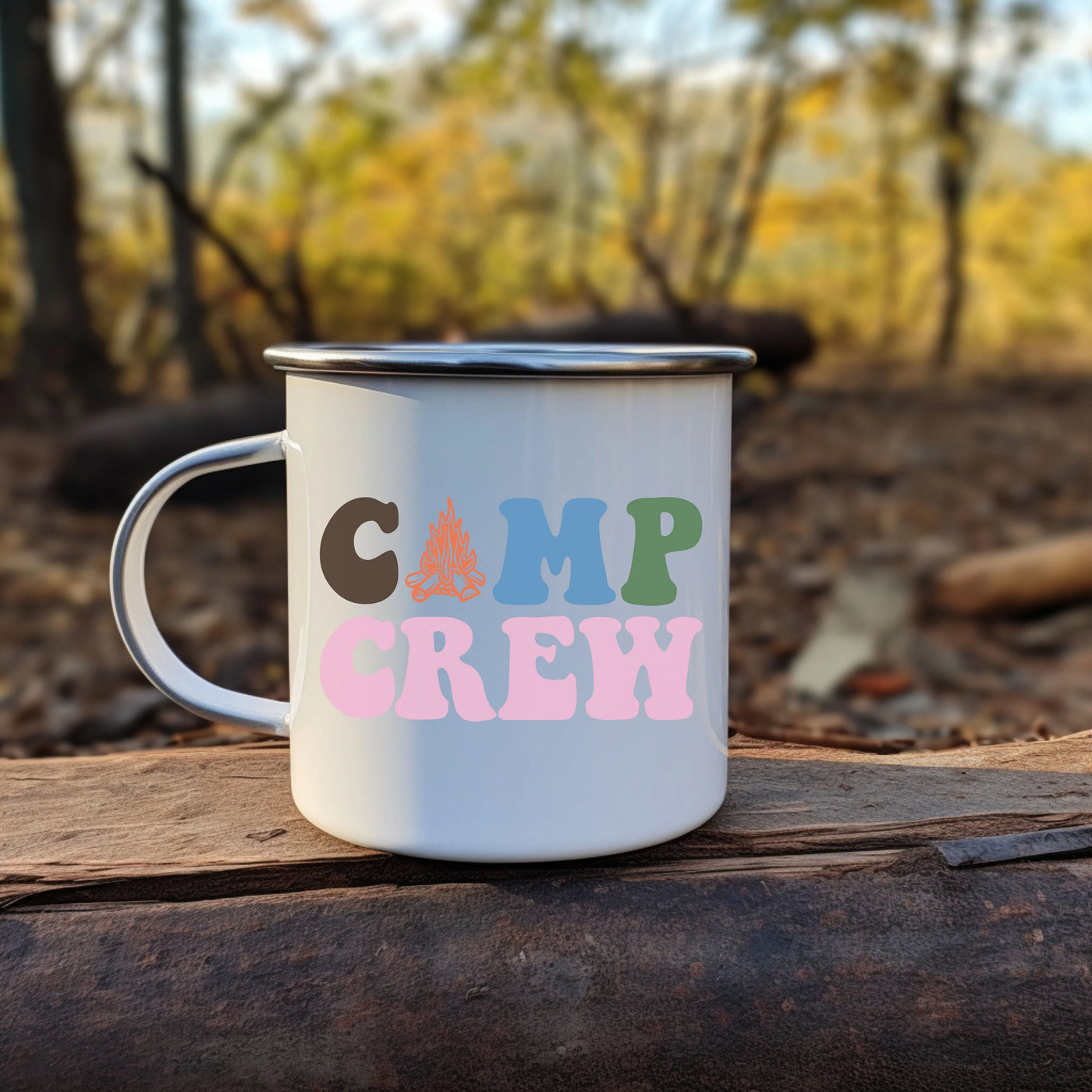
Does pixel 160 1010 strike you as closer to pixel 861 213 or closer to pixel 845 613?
pixel 845 613

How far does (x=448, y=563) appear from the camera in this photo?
2.37 feet

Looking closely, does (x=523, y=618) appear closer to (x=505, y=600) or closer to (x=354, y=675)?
(x=505, y=600)

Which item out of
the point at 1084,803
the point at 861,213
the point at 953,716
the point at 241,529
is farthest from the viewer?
the point at 861,213

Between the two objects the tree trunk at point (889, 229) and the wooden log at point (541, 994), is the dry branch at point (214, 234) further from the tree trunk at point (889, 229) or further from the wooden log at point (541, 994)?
the tree trunk at point (889, 229)

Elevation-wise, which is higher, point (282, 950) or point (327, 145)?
point (327, 145)

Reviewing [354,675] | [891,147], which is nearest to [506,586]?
[354,675]

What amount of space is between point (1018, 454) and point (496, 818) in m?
4.84

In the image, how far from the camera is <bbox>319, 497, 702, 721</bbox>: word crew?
28.5 inches

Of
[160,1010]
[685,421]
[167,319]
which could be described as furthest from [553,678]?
[167,319]

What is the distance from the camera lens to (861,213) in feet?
33.6

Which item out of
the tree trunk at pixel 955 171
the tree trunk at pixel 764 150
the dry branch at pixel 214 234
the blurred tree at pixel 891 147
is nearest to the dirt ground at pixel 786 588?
the dry branch at pixel 214 234

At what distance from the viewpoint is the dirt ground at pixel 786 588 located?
6.88 feet

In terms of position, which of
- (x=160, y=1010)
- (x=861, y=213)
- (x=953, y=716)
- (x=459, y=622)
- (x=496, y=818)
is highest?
(x=861, y=213)

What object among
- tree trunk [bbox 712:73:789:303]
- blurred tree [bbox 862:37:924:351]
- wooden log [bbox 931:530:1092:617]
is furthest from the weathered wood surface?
blurred tree [bbox 862:37:924:351]
